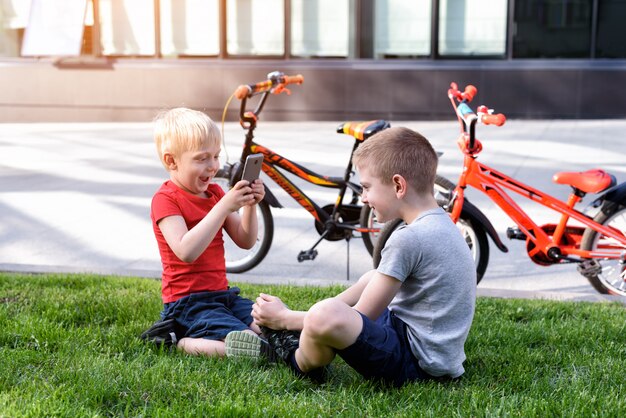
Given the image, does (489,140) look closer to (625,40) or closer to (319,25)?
(625,40)

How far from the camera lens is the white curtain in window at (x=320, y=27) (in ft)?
58.8

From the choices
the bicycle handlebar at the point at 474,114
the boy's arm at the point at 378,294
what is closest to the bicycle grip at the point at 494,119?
the bicycle handlebar at the point at 474,114

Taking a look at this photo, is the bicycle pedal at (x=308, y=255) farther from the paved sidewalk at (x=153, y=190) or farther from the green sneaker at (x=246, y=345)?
the green sneaker at (x=246, y=345)

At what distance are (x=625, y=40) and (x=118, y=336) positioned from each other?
46.2 feet

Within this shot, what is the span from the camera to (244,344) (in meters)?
4.14

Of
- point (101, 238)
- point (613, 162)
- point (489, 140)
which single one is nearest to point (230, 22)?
point (489, 140)

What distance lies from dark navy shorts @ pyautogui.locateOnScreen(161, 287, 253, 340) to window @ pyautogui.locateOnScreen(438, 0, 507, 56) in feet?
44.5

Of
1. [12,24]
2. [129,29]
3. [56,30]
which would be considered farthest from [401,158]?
[12,24]

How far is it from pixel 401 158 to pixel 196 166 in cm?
111

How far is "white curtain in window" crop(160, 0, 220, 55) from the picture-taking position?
60.7 ft

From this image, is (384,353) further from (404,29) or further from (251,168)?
(404,29)

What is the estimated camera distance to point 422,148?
364cm

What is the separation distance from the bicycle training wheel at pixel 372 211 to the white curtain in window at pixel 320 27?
1186 centimetres

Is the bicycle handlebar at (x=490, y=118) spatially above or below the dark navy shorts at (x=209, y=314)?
above
